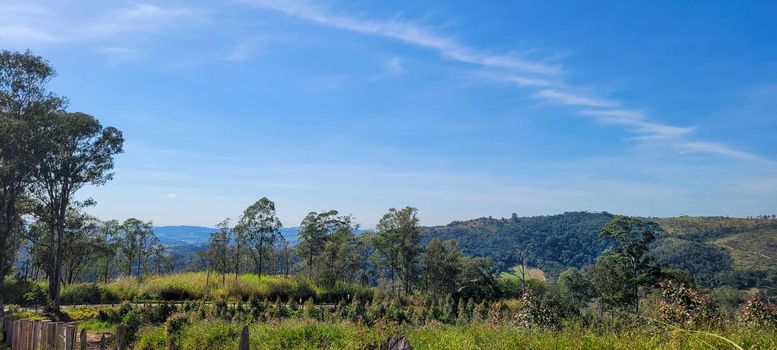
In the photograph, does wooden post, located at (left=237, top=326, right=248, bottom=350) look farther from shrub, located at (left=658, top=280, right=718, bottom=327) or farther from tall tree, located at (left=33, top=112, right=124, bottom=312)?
tall tree, located at (left=33, top=112, right=124, bottom=312)

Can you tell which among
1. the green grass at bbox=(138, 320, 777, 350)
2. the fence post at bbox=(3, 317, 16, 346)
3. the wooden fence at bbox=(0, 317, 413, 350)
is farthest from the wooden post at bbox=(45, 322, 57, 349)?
the green grass at bbox=(138, 320, 777, 350)

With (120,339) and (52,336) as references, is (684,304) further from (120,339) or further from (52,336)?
(52,336)

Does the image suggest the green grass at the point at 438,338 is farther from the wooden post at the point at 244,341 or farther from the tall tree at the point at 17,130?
the tall tree at the point at 17,130

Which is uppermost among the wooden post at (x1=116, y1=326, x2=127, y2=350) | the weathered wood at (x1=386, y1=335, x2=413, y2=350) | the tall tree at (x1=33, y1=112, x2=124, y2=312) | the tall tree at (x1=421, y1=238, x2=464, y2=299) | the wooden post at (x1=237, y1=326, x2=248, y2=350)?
the tall tree at (x1=33, y1=112, x2=124, y2=312)

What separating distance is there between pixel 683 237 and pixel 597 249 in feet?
108

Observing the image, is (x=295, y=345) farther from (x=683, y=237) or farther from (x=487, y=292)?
(x=683, y=237)

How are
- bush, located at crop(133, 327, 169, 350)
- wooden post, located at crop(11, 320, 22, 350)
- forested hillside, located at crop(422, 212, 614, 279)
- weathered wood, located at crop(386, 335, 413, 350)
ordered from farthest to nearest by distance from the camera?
1. forested hillside, located at crop(422, 212, 614, 279)
2. bush, located at crop(133, 327, 169, 350)
3. wooden post, located at crop(11, 320, 22, 350)
4. weathered wood, located at crop(386, 335, 413, 350)

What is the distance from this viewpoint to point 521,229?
144750 mm

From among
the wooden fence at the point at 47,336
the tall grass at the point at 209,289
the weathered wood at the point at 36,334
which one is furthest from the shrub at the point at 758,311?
the tall grass at the point at 209,289

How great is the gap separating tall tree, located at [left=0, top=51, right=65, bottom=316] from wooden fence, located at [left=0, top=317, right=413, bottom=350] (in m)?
12.5

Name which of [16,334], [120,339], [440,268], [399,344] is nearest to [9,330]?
[16,334]

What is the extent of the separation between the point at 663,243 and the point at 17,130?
96.8 metres

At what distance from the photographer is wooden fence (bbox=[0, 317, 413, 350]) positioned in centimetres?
642

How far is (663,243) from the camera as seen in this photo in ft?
296
